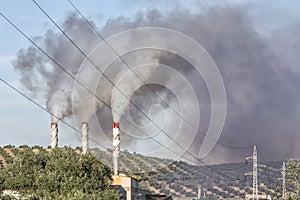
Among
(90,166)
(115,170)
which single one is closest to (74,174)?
(90,166)

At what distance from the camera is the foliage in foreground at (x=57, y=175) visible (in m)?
86.9

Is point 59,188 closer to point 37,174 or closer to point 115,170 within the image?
point 37,174

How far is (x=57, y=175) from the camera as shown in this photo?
294 feet

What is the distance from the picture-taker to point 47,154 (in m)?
105

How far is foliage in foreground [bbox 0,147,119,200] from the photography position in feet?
285

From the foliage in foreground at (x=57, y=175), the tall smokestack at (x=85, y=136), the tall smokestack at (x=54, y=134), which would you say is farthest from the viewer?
the tall smokestack at (x=54, y=134)

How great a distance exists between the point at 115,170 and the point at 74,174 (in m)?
31.3

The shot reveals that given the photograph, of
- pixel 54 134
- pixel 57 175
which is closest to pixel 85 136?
pixel 54 134

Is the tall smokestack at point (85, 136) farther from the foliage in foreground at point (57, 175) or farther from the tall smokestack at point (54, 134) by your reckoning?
the foliage in foreground at point (57, 175)

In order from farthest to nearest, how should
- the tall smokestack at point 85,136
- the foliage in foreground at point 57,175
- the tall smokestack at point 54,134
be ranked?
the tall smokestack at point 54,134
the tall smokestack at point 85,136
the foliage in foreground at point 57,175

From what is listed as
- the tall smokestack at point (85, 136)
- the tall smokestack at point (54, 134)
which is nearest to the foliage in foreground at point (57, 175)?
the tall smokestack at point (54, 134)

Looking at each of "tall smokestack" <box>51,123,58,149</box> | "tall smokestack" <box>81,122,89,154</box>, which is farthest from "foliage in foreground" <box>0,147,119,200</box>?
"tall smokestack" <box>81,122,89,154</box>

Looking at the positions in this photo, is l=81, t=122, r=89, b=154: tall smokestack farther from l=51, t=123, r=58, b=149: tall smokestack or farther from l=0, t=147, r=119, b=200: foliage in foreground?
l=0, t=147, r=119, b=200: foliage in foreground

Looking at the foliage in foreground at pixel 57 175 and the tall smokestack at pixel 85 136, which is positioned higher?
the tall smokestack at pixel 85 136
